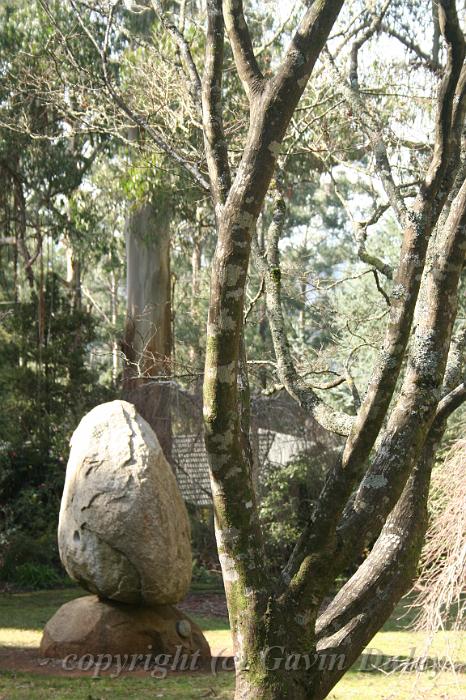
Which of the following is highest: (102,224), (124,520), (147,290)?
(102,224)

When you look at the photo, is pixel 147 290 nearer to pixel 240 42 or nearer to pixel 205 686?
pixel 205 686

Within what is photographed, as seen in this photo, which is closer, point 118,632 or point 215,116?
point 215,116

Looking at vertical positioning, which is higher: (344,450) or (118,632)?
(344,450)

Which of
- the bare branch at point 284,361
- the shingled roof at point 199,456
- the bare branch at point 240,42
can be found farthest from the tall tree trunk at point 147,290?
the bare branch at point 240,42

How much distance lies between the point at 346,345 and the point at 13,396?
22.1 feet

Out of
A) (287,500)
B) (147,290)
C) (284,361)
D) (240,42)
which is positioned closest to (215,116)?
(240,42)

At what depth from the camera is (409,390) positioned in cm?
338

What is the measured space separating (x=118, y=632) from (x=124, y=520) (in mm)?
990

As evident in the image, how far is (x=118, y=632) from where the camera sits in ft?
26.5

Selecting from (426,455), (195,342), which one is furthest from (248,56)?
(195,342)

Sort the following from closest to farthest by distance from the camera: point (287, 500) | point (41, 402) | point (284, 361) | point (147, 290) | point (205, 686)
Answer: point (284, 361) → point (205, 686) → point (287, 500) → point (41, 402) → point (147, 290)

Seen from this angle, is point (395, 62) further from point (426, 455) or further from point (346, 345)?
point (426, 455)

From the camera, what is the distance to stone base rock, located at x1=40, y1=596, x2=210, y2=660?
26.4 ft

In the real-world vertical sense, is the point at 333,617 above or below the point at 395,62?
below
